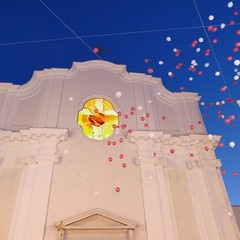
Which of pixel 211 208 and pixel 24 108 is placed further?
pixel 24 108

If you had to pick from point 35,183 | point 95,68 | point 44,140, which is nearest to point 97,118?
point 44,140

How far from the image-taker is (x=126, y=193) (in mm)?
8109

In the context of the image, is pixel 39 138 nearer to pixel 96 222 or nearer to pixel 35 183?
pixel 35 183

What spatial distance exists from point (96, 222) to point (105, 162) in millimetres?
2048

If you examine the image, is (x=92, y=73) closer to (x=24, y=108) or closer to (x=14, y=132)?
(x=24, y=108)

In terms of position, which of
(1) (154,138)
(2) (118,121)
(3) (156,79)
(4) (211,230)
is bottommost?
(4) (211,230)

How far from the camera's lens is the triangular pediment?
23.4ft

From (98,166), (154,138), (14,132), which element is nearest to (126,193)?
(98,166)

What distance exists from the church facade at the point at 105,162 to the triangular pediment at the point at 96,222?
0.03 m

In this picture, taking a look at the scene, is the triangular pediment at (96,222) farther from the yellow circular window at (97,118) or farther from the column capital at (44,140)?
the yellow circular window at (97,118)

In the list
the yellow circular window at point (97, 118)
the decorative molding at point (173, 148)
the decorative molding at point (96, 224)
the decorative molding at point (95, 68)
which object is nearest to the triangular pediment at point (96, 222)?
the decorative molding at point (96, 224)

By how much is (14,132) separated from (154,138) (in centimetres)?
497

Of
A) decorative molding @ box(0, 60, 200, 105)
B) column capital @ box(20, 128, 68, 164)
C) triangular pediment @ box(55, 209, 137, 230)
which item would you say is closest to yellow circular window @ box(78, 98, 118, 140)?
column capital @ box(20, 128, 68, 164)

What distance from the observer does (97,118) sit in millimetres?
9953
